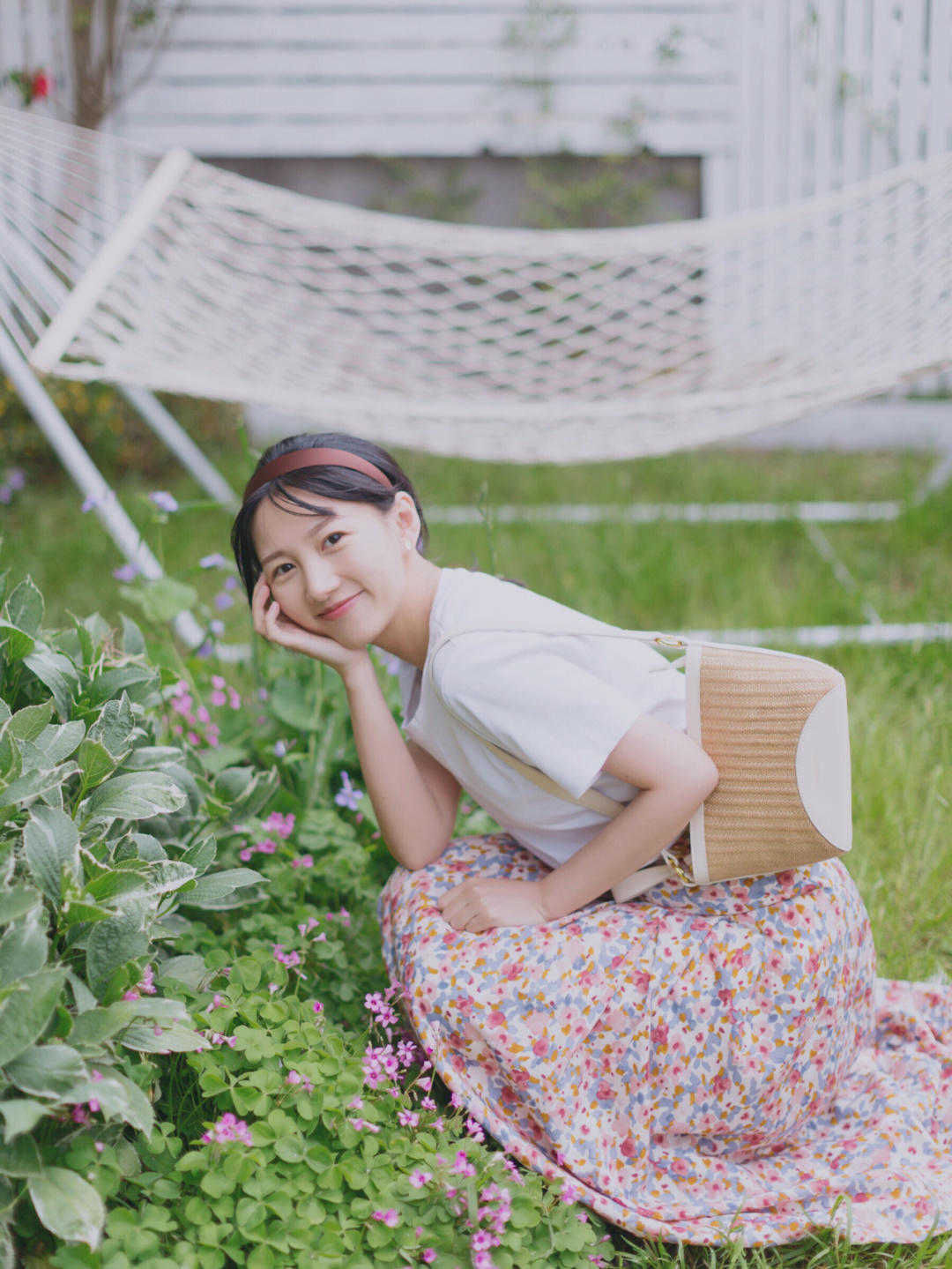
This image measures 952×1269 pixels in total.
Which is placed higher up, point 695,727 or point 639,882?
point 695,727

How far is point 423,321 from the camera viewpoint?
315cm

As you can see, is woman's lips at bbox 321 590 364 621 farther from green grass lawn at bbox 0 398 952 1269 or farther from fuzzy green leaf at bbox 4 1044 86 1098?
fuzzy green leaf at bbox 4 1044 86 1098

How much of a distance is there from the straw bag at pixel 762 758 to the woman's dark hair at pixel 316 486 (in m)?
0.17

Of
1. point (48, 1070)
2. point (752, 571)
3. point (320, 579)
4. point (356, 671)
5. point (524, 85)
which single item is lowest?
point (752, 571)

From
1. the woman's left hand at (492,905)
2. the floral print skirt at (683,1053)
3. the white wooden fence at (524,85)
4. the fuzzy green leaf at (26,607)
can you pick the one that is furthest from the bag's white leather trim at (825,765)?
the white wooden fence at (524,85)

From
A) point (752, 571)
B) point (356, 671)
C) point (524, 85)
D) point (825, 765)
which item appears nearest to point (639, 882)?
A: point (825, 765)

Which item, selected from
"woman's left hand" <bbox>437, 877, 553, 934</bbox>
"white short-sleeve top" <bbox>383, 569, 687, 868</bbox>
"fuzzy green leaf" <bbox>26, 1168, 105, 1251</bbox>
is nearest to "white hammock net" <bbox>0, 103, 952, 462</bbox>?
"white short-sleeve top" <bbox>383, 569, 687, 868</bbox>

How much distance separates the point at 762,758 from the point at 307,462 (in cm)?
49

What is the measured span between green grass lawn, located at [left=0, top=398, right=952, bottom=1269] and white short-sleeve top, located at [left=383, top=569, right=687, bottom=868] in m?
0.31

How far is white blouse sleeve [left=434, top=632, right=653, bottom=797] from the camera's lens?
1.07 meters

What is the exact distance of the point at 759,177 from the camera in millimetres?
4633

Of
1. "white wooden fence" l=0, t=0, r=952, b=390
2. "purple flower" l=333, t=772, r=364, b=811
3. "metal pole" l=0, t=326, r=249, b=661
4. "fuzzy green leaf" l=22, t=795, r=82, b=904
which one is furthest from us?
"white wooden fence" l=0, t=0, r=952, b=390

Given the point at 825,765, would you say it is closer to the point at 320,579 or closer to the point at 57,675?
the point at 320,579

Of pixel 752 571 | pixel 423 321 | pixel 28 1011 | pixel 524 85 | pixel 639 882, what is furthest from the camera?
pixel 524 85
